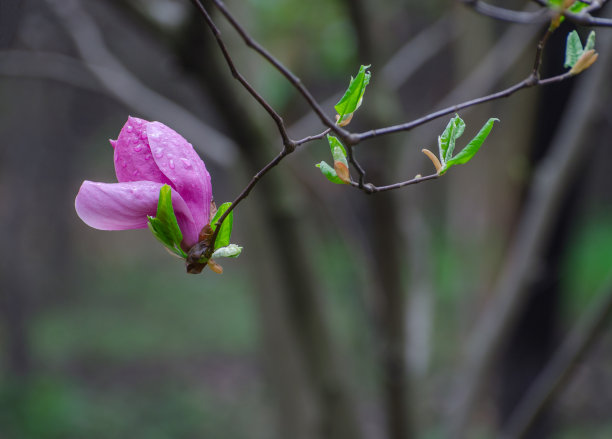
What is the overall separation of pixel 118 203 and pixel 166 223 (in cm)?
4

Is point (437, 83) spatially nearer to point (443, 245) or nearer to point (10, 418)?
point (443, 245)

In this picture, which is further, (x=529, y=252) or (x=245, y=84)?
(x=529, y=252)

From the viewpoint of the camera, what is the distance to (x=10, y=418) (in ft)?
11.9

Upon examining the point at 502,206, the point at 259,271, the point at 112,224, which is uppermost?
the point at 112,224

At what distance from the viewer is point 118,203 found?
1.41 ft

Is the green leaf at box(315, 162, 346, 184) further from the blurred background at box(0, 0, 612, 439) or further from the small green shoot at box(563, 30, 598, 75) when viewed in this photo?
the blurred background at box(0, 0, 612, 439)

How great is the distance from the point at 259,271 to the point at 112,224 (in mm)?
1283

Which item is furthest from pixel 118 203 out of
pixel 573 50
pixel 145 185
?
pixel 573 50

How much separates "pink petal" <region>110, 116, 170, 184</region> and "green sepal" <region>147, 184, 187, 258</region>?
0.03m

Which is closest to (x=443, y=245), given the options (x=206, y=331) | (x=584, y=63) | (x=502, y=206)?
(x=206, y=331)

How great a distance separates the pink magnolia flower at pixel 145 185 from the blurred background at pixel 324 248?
9.3 inches

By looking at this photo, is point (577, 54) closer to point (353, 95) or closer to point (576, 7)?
point (576, 7)

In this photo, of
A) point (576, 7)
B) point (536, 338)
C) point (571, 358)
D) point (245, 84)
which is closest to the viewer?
point (245, 84)

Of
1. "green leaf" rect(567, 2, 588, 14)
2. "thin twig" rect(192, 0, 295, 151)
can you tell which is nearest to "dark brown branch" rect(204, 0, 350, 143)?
"thin twig" rect(192, 0, 295, 151)
